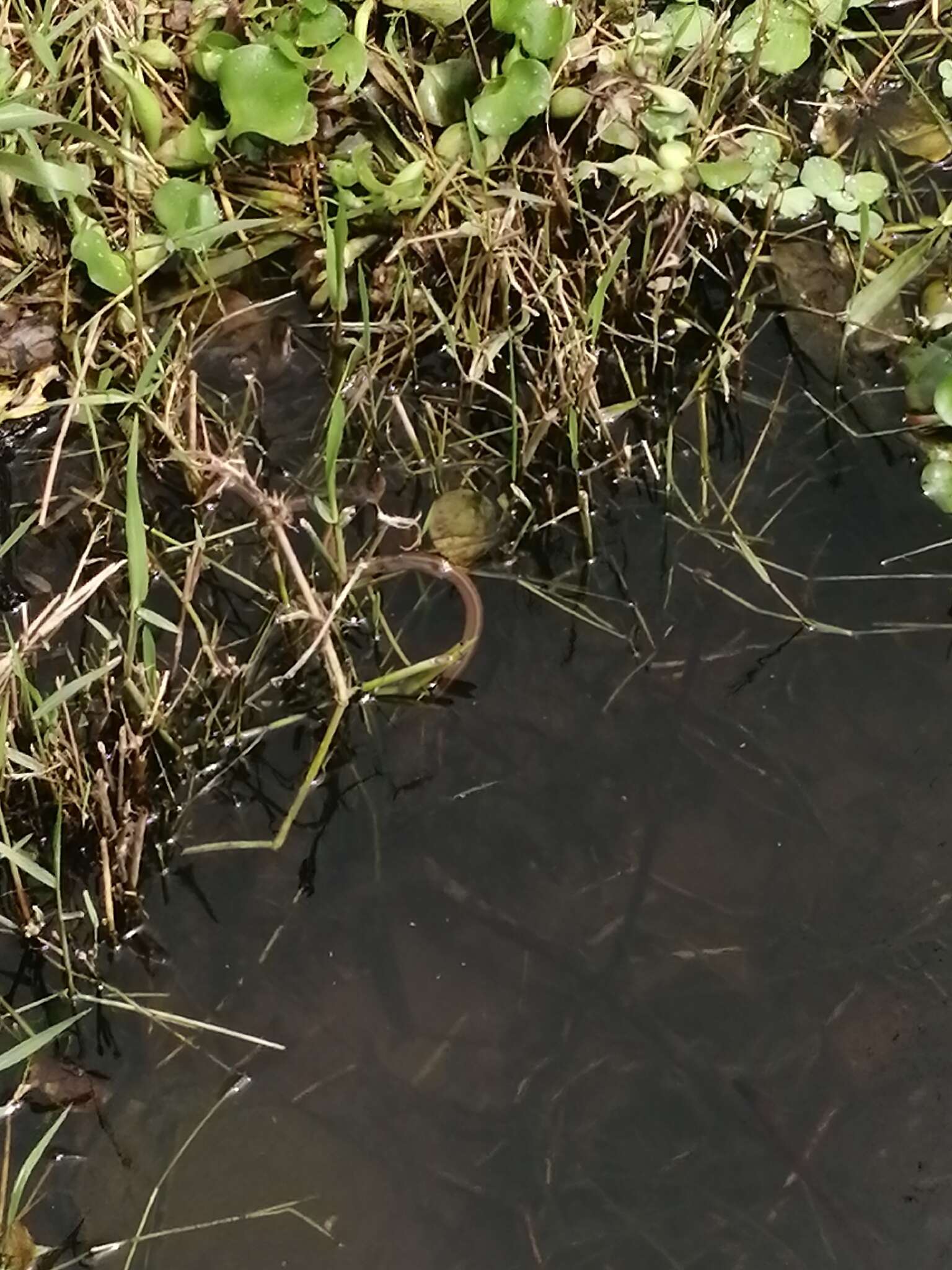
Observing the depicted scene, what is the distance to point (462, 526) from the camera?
1.46 meters

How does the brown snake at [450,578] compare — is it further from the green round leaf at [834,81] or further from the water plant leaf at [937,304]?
the green round leaf at [834,81]

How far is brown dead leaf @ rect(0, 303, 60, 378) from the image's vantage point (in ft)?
Result: 4.85

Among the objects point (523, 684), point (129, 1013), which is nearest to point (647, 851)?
point (523, 684)

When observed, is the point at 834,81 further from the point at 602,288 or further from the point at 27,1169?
the point at 27,1169

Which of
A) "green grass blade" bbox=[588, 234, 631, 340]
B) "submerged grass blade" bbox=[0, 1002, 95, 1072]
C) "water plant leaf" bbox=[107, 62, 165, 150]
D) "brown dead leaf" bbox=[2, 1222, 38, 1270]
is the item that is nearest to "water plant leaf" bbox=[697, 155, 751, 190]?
"green grass blade" bbox=[588, 234, 631, 340]

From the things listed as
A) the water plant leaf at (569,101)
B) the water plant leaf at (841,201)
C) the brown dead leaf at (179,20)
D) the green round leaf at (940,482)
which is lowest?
the green round leaf at (940,482)

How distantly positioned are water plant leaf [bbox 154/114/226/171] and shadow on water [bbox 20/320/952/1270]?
0.66m

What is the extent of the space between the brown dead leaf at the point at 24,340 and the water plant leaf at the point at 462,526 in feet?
1.74

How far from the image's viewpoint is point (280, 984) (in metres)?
1.30

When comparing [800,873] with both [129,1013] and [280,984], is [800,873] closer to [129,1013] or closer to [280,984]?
[280,984]

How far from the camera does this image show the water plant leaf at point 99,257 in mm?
1411

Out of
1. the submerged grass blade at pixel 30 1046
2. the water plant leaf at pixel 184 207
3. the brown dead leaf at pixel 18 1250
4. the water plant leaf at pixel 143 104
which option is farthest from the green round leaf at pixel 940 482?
the brown dead leaf at pixel 18 1250

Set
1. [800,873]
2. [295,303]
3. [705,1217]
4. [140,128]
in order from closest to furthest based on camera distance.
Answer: [705,1217], [800,873], [140,128], [295,303]

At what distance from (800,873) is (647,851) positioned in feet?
0.57
